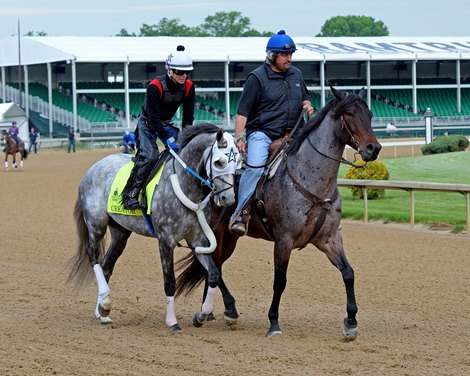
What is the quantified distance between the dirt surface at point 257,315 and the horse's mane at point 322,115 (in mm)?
1523

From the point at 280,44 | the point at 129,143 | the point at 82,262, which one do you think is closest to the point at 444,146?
the point at 129,143

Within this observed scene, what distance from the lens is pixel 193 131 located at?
8516 mm

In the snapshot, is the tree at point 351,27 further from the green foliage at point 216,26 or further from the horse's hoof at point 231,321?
the horse's hoof at point 231,321

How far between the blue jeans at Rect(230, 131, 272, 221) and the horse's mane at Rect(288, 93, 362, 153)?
0.26 metres

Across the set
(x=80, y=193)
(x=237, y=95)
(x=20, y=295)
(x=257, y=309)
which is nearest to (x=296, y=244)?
(x=257, y=309)

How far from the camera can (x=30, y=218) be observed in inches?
725

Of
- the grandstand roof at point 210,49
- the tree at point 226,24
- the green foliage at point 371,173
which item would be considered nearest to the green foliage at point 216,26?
the tree at point 226,24

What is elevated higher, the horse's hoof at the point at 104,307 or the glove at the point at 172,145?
the glove at the point at 172,145

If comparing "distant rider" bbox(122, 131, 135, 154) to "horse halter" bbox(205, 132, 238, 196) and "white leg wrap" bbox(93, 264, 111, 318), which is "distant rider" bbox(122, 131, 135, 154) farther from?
"horse halter" bbox(205, 132, 238, 196)

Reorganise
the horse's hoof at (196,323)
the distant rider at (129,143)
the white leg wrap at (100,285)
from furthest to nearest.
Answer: the distant rider at (129,143)
the white leg wrap at (100,285)
the horse's hoof at (196,323)

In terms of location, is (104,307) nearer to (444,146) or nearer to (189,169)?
(189,169)

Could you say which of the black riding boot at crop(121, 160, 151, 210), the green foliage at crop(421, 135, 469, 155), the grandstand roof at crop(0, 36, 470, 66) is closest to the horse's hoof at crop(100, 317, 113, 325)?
the black riding boot at crop(121, 160, 151, 210)

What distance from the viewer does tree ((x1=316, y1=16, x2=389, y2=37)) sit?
15275 centimetres

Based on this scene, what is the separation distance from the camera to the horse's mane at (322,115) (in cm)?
777
